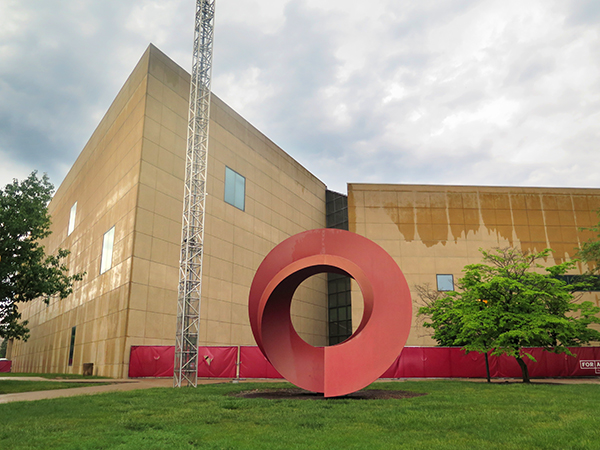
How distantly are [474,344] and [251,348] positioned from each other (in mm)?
12927

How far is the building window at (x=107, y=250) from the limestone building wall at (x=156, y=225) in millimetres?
470

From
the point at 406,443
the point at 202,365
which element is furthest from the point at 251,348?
the point at 406,443

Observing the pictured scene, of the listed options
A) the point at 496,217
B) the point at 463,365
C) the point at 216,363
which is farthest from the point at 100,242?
the point at 496,217

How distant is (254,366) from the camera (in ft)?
91.8

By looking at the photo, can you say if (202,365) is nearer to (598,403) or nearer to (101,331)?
(101,331)

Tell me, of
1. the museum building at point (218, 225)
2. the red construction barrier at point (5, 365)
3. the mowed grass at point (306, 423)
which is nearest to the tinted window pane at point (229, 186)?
the museum building at point (218, 225)

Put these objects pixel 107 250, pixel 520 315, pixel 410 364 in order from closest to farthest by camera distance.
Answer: pixel 520 315, pixel 410 364, pixel 107 250

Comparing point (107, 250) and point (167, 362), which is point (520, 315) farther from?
point (107, 250)

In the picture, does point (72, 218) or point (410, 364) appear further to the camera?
point (72, 218)

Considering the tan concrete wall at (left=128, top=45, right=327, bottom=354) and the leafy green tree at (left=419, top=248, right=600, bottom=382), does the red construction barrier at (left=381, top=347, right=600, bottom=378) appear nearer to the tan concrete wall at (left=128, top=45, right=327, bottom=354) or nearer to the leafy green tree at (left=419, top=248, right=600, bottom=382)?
the leafy green tree at (left=419, top=248, right=600, bottom=382)

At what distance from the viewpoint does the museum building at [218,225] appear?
3098 centimetres

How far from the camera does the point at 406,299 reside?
14203mm

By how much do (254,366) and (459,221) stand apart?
23.2 m

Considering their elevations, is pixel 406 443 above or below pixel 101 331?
below
